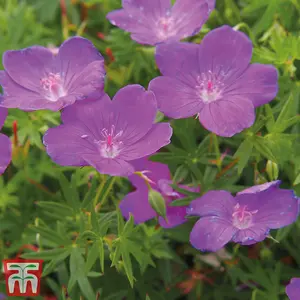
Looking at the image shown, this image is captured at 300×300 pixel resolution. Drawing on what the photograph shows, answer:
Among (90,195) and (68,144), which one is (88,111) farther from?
(90,195)

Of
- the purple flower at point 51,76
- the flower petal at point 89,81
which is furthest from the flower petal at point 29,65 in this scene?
the flower petal at point 89,81

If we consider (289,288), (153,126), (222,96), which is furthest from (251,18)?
(289,288)

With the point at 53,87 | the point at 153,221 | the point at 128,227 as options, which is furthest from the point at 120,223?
the point at 53,87

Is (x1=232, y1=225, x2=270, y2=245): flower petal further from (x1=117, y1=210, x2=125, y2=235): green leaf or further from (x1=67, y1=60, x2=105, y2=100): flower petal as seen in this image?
(x1=67, y1=60, x2=105, y2=100): flower petal

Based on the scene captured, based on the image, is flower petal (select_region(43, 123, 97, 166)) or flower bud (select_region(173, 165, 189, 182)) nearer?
flower petal (select_region(43, 123, 97, 166))

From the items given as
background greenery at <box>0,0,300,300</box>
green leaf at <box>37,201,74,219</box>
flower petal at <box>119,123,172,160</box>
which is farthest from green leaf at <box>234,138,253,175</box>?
green leaf at <box>37,201,74,219</box>

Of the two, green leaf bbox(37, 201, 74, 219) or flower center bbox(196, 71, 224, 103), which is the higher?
flower center bbox(196, 71, 224, 103)
